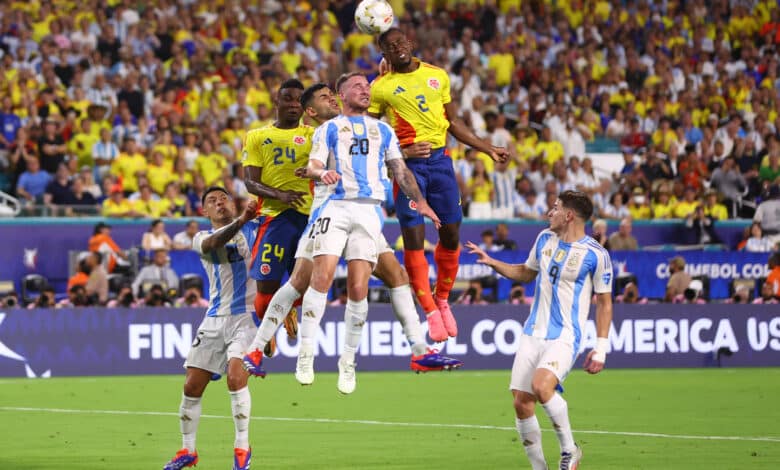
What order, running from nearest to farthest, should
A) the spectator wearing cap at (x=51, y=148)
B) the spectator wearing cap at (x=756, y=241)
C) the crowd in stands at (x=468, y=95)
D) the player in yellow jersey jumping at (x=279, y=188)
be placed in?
the player in yellow jersey jumping at (x=279, y=188), the spectator wearing cap at (x=51, y=148), the crowd in stands at (x=468, y=95), the spectator wearing cap at (x=756, y=241)

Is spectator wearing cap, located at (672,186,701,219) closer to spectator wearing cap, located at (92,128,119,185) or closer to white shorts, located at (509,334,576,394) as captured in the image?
spectator wearing cap, located at (92,128,119,185)

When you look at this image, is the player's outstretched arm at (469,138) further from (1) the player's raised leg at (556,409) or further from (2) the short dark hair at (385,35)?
(1) the player's raised leg at (556,409)

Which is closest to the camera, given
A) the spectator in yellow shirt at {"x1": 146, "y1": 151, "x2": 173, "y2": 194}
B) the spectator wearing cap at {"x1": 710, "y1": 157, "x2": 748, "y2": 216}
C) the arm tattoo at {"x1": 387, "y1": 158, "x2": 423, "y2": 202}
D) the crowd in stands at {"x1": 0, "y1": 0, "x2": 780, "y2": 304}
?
the arm tattoo at {"x1": 387, "y1": 158, "x2": 423, "y2": 202}

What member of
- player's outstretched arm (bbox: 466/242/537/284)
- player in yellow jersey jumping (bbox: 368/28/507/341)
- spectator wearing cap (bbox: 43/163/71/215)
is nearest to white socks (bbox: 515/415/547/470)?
player's outstretched arm (bbox: 466/242/537/284)

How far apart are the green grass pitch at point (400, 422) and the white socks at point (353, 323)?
1.34 meters

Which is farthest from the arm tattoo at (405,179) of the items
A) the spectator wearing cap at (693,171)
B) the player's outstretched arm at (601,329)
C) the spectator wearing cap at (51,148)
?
the spectator wearing cap at (693,171)

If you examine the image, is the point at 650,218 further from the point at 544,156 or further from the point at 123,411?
the point at 123,411

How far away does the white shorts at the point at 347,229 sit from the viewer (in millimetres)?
12195

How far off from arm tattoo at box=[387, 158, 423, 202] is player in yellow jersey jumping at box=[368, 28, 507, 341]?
1235mm

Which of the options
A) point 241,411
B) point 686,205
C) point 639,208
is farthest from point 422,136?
point 686,205

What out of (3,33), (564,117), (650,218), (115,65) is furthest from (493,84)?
(3,33)

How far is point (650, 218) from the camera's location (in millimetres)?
28125

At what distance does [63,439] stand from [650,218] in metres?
15.3

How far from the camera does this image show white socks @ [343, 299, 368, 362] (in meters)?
12.6
